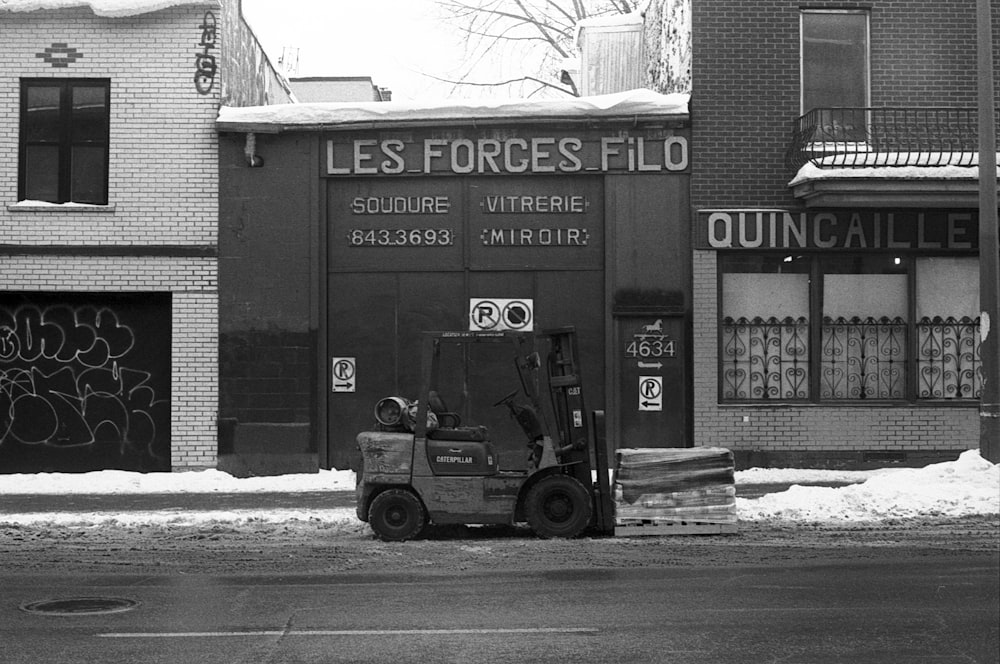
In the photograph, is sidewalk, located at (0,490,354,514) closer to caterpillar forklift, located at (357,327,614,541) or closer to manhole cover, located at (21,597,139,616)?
caterpillar forklift, located at (357,327,614,541)

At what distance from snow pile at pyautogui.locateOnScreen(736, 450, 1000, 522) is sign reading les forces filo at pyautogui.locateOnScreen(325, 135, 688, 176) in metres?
5.60

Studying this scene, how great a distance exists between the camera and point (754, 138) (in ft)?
55.0

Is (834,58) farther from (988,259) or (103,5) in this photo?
(103,5)

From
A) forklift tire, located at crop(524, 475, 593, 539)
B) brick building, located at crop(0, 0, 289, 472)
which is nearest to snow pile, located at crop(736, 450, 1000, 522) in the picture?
forklift tire, located at crop(524, 475, 593, 539)

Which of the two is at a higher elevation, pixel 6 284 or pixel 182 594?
pixel 6 284

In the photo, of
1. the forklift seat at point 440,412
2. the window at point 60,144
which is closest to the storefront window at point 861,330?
the forklift seat at point 440,412

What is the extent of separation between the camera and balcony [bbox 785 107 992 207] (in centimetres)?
1566

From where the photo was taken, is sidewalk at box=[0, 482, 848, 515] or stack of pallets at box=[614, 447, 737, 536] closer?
stack of pallets at box=[614, 447, 737, 536]

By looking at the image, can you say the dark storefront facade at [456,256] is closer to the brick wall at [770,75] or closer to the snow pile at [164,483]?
the brick wall at [770,75]

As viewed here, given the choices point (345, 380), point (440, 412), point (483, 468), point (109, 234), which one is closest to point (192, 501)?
point (345, 380)

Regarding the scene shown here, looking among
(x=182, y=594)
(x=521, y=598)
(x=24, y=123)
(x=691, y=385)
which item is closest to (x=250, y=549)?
(x=182, y=594)

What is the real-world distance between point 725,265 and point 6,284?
9986 mm

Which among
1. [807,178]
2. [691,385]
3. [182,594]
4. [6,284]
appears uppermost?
[807,178]

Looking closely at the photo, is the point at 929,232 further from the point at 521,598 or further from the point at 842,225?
the point at 521,598
